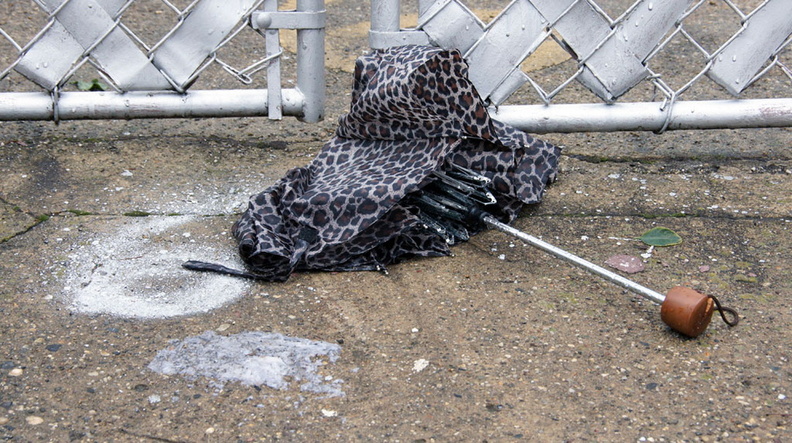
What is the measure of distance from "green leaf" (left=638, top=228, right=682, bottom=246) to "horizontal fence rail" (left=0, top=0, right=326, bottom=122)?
1114 mm

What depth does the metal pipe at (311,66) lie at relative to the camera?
2.48 m

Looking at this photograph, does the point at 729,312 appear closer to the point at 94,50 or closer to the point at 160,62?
the point at 160,62

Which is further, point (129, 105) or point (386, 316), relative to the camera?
point (129, 105)

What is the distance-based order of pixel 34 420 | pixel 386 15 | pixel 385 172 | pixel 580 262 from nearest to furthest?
pixel 34 420 < pixel 580 262 < pixel 385 172 < pixel 386 15

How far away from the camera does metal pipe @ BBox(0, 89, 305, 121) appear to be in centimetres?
249

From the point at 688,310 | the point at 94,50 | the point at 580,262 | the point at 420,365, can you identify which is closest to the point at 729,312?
the point at 688,310

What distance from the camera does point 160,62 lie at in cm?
248

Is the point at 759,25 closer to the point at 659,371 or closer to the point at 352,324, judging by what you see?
the point at 659,371

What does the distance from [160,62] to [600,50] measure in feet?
4.48

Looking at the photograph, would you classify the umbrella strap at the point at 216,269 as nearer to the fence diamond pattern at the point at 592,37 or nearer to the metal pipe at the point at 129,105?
the metal pipe at the point at 129,105

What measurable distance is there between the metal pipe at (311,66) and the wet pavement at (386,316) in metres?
0.16

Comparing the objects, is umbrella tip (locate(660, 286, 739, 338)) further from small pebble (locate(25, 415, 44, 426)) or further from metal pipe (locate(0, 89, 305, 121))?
metal pipe (locate(0, 89, 305, 121))

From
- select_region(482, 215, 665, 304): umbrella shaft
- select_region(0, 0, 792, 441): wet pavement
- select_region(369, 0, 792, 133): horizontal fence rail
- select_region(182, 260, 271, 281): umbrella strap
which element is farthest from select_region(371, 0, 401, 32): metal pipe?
select_region(182, 260, 271, 281): umbrella strap

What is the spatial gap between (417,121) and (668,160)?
98cm
